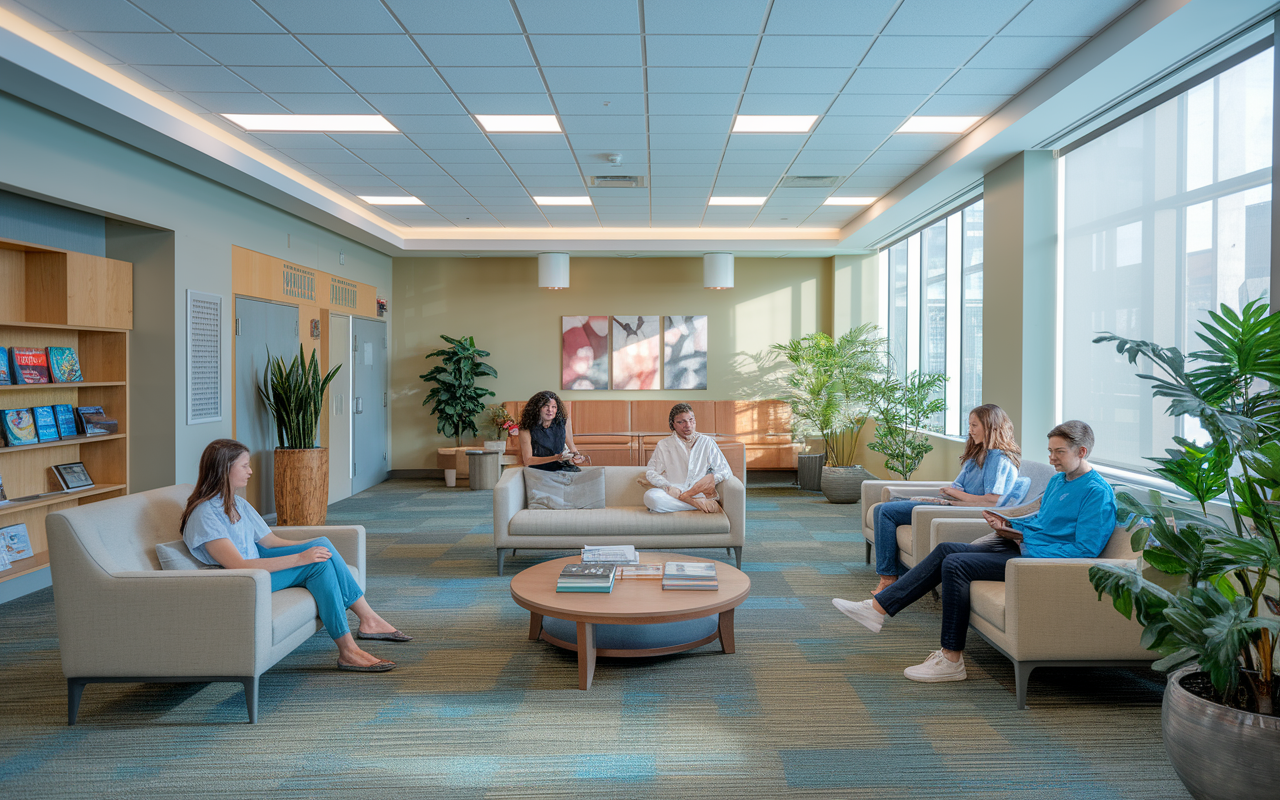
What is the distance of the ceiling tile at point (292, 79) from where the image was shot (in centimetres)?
441

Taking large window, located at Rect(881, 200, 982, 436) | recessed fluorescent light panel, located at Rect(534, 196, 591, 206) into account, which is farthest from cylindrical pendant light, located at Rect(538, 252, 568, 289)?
large window, located at Rect(881, 200, 982, 436)

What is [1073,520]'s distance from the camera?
3387 millimetres

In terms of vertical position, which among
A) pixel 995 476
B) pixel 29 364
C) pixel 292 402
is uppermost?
pixel 29 364

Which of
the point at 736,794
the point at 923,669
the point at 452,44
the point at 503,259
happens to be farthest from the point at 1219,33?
the point at 503,259

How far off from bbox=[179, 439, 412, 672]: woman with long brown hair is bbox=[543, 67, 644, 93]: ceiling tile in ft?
8.99

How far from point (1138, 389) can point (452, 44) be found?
4529 millimetres

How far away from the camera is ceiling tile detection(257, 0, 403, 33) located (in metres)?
Result: 3.62

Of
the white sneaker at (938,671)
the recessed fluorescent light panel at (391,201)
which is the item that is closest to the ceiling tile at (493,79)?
the recessed fluorescent light panel at (391,201)

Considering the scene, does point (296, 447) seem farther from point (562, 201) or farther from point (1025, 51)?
point (1025, 51)

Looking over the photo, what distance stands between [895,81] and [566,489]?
347 centimetres

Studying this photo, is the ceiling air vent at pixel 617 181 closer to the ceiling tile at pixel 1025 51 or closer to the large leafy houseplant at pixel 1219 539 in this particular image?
the ceiling tile at pixel 1025 51

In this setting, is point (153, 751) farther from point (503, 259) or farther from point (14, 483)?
point (503, 259)

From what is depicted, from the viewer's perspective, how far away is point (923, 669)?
11.2 feet

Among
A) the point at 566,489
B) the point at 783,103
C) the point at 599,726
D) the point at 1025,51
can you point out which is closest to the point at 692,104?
the point at 783,103
